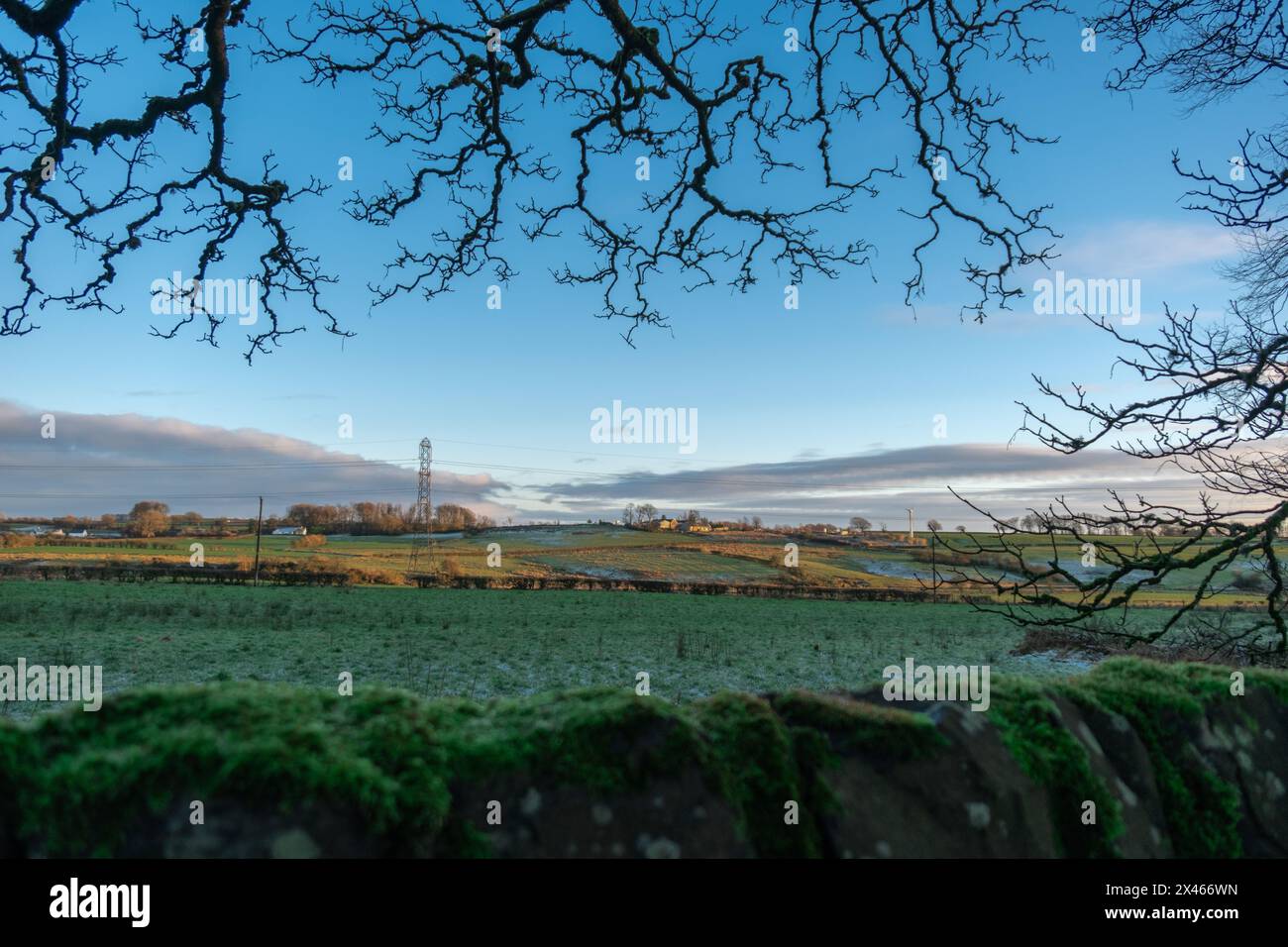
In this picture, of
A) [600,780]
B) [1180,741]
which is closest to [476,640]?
[1180,741]

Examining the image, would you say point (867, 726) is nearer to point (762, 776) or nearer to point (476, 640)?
point (762, 776)

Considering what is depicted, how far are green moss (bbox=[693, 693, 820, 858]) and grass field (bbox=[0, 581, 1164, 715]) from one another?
19.5ft

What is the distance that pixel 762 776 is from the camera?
7.24 ft

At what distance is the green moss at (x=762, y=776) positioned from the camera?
212 cm

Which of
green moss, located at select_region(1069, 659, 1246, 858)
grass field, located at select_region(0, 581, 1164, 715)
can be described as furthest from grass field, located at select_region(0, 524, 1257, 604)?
green moss, located at select_region(1069, 659, 1246, 858)

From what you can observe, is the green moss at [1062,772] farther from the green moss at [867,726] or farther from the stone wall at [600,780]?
the green moss at [867,726]

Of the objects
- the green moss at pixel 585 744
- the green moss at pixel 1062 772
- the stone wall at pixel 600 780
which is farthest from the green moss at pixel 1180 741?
the green moss at pixel 585 744

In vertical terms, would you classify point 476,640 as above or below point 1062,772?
below

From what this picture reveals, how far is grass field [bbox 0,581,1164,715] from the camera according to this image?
1488 cm

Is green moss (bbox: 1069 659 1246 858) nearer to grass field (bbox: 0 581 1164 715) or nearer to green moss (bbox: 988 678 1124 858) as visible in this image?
green moss (bbox: 988 678 1124 858)

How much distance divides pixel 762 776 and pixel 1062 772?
1.17 metres

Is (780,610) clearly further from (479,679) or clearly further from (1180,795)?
(1180,795)
